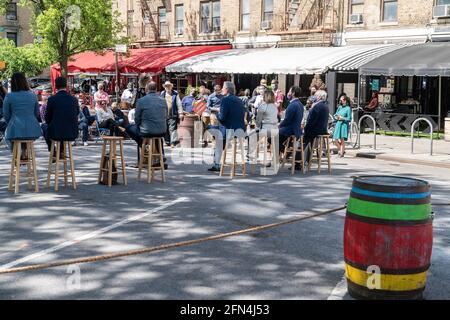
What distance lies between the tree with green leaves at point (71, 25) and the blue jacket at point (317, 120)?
63.2 feet

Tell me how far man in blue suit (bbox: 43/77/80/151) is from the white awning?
12739 millimetres

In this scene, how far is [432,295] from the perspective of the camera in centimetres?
512

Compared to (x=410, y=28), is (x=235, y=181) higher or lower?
lower

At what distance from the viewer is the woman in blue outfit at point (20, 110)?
30.7 ft

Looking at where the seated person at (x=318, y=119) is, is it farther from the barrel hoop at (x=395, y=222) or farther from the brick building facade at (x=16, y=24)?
the brick building facade at (x=16, y=24)

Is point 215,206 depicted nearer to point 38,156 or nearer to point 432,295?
point 432,295

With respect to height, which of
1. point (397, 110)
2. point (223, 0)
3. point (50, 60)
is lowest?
point (397, 110)

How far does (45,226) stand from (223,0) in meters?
23.7

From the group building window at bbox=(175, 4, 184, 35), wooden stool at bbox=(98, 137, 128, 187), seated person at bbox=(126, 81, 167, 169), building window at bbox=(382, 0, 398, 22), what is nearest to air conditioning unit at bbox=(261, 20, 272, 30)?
building window at bbox=(382, 0, 398, 22)

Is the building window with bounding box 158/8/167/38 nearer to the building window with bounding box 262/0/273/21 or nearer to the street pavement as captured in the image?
the building window with bounding box 262/0/273/21

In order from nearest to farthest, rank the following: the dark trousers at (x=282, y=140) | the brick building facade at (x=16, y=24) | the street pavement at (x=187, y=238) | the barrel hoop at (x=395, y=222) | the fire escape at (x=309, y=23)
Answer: the barrel hoop at (x=395, y=222) → the street pavement at (x=187, y=238) → the dark trousers at (x=282, y=140) → the fire escape at (x=309, y=23) → the brick building facade at (x=16, y=24)

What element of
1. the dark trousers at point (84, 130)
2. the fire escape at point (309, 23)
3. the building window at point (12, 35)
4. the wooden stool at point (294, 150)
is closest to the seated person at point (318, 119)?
the wooden stool at point (294, 150)

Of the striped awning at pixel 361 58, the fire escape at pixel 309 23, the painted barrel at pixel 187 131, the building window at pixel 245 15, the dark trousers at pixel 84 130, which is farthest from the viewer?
the building window at pixel 245 15

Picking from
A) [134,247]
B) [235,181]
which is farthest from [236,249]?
[235,181]
